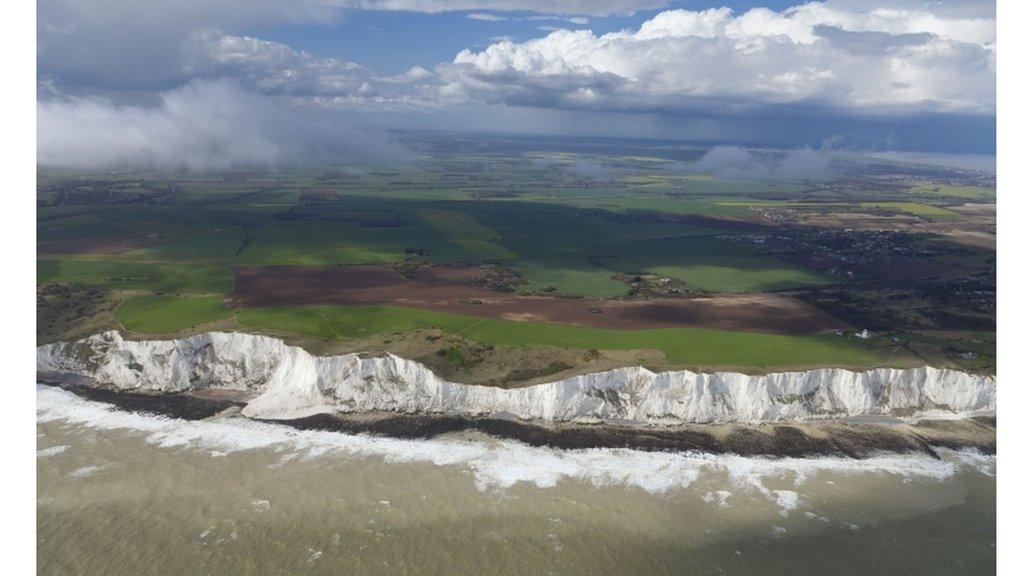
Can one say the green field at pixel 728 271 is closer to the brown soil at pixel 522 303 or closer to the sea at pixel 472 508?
the brown soil at pixel 522 303

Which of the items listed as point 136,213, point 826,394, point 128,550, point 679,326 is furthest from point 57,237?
point 826,394

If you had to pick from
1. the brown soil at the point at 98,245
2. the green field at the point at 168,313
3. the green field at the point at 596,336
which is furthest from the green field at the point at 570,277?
the brown soil at the point at 98,245

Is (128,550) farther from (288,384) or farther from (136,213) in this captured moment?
(136,213)

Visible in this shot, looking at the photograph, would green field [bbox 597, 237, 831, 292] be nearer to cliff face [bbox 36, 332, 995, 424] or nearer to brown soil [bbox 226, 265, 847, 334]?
brown soil [bbox 226, 265, 847, 334]

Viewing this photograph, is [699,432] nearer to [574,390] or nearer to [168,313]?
[574,390]

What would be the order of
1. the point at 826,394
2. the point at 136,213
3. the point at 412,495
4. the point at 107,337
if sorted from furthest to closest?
the point at 136,213 < the point at 107,337 < the point at 826,394 < the point at 412,495
